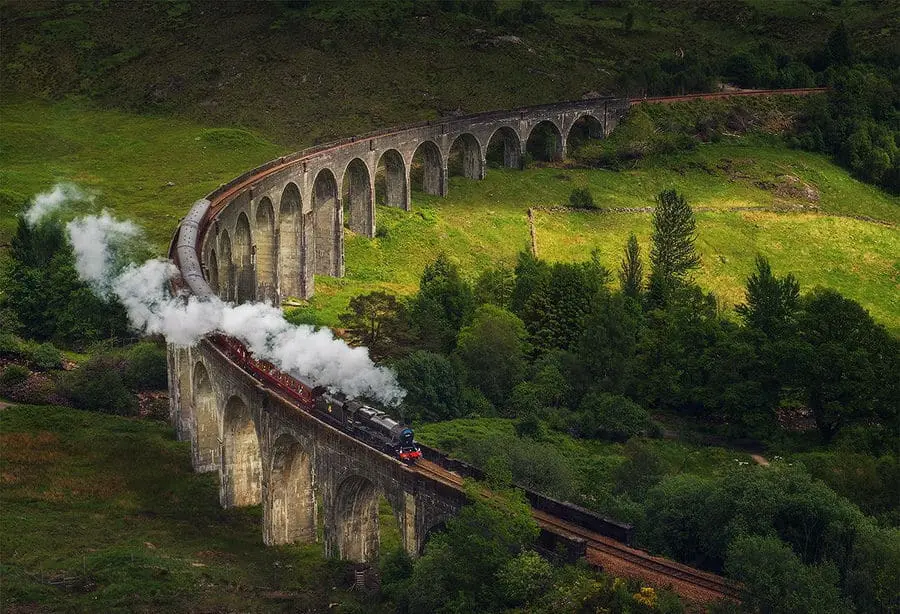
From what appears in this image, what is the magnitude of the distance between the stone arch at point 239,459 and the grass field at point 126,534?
2.74 feet

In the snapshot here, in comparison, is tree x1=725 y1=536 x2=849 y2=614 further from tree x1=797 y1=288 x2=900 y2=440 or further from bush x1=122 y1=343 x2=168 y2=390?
bush x1=122 y1=343 x2=168 y2=390

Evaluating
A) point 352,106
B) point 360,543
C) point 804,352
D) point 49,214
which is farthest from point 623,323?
point 352,106

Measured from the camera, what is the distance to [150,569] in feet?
192

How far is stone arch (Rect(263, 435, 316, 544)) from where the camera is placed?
218ft

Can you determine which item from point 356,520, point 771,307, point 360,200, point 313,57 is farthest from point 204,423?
point 313,57

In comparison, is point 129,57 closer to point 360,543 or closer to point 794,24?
point 794,24

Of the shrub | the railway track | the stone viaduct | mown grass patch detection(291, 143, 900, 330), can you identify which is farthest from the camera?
mown grass patch detection(291, 143, 900, 330)

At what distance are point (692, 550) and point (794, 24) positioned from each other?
477ft

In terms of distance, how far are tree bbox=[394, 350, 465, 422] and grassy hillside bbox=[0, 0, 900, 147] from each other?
60.8 meters

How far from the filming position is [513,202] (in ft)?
426

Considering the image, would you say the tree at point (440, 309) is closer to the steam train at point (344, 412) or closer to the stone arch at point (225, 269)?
the stone arch at point (225, 269)

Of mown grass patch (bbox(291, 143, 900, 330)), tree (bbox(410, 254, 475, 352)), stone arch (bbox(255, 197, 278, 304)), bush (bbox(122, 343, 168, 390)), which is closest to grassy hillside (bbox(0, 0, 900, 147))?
mown grass patch (bbox(291, 143, 900, 330))

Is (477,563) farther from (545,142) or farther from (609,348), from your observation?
(545,142)

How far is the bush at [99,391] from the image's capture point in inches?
3285
